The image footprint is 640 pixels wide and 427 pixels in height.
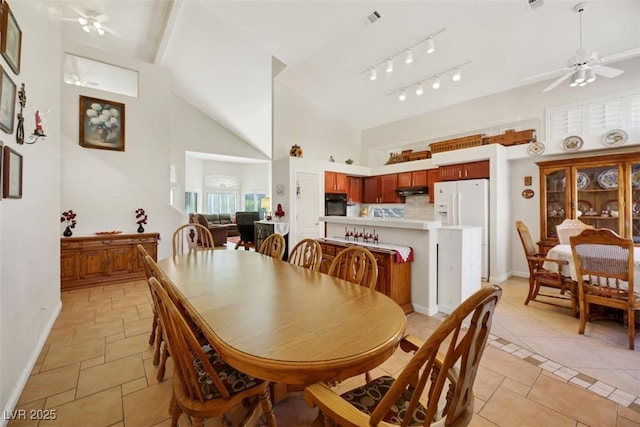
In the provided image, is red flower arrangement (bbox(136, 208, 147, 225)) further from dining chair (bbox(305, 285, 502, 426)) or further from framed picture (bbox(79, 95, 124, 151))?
dining chair (bbox(305, 285, 502, 426))

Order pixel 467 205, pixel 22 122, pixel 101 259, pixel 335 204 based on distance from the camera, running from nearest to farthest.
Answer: pixel 22 122 → pixel 101 259 → pixel 467 205 → pixel 335 204

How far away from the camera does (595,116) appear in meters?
4.13

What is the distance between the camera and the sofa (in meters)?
9.81

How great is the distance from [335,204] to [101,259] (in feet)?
13.9

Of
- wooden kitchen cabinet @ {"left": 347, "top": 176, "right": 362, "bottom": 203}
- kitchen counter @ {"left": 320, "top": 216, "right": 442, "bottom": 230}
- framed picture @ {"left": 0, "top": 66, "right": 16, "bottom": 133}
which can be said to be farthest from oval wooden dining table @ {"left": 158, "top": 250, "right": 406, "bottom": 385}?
wooden kitchen cabinet @ {"left": 347, "top": 176, "right": 362, "bottom": 203}

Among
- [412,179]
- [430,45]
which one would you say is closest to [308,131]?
[412,179]

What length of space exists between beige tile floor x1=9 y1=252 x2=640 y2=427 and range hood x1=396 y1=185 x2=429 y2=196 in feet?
9.76

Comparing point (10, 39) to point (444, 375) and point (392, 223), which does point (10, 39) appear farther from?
point (392, 223)

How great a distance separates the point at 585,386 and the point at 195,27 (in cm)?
620

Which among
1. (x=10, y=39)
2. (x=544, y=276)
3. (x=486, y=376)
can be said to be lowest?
(x=486, y=376)

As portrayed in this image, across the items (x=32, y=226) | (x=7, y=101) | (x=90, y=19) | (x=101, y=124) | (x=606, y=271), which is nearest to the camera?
(x=7, y=101)

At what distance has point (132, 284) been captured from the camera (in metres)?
4.17

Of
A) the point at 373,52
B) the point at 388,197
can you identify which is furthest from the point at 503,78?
the point at 388,197

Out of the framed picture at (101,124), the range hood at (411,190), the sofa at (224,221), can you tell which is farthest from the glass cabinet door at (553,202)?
the sofa at (224,221)
